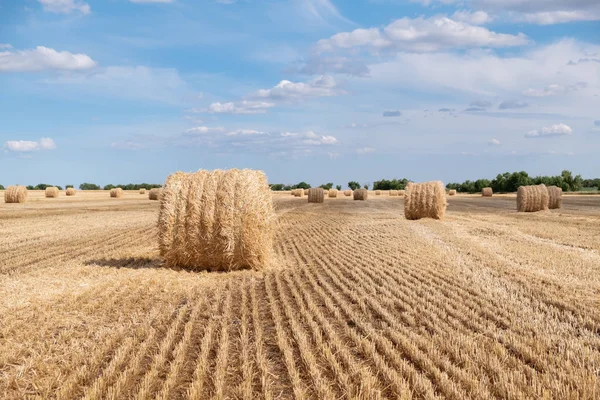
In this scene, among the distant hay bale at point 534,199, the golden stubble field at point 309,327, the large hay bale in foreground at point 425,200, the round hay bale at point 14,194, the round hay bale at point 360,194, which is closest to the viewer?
the golden stubble field at point 309,327

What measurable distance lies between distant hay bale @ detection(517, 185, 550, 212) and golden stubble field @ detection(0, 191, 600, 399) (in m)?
17.6

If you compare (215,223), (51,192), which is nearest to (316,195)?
(51,192)

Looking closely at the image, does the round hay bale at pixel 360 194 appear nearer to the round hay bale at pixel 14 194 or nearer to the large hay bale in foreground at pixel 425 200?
the large hay bale in foreground at pixel 425 200

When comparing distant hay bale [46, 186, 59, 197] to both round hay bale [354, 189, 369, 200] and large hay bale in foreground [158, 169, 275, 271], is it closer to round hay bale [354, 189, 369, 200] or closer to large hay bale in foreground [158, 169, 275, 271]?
round hay bale [354, 189, 369, 200]

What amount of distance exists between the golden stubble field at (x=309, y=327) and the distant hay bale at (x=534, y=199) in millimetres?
17566

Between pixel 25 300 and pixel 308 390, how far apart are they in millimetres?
5115

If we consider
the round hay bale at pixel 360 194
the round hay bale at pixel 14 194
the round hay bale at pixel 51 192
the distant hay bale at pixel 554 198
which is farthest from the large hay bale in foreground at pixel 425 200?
the round hay bale at pixel 51 192

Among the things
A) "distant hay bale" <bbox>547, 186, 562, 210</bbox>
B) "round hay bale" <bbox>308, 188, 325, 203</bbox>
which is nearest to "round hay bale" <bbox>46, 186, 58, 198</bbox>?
"round hay bale" <bbox>308, 188, 325, 203</bbox>

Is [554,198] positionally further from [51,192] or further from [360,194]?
[51,192]

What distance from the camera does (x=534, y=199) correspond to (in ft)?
97.4

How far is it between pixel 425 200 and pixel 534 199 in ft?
32.0

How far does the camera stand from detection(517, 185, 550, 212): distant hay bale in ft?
97.2

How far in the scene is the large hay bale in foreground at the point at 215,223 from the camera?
35.8ft

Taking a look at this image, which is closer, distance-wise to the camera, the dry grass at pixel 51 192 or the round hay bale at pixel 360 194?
the dry grass at pixel 51 192
